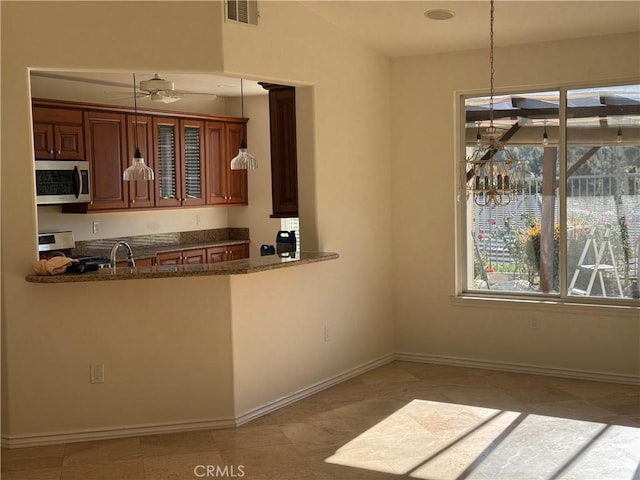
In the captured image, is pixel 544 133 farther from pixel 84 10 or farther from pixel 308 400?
pixel 84 10

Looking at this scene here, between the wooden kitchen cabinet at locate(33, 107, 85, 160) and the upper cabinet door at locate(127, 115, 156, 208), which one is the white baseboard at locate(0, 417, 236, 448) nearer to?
the wooden kitchen cabinet at locate(33, 107, 85, 160)

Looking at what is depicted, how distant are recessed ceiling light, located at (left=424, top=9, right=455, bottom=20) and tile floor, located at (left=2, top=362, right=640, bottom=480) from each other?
2636mm

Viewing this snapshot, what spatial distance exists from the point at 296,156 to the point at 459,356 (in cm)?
215

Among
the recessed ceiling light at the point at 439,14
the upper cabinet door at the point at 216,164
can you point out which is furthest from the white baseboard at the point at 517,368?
the upper cabinet door at the point at 216,164

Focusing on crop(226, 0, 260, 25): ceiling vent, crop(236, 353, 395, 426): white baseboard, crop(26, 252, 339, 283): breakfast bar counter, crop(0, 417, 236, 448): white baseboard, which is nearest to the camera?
crop(26, 252, 339, 283): breakfast bar counter

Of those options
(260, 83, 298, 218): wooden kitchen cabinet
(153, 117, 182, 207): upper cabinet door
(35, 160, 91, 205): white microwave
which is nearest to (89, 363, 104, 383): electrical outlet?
(260, 83, 298, 218): wooden kitchen cabinet

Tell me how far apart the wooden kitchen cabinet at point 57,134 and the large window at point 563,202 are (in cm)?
341

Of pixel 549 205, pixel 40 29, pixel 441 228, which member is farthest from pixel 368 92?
pixel 40 29

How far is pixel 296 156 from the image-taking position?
5.62 meters

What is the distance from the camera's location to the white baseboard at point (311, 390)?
4816 millimetres

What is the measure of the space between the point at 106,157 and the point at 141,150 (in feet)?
1.37

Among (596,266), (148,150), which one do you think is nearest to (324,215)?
(596,266)

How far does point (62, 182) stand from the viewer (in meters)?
6.46

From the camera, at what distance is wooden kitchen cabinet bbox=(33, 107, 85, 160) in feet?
20.9
